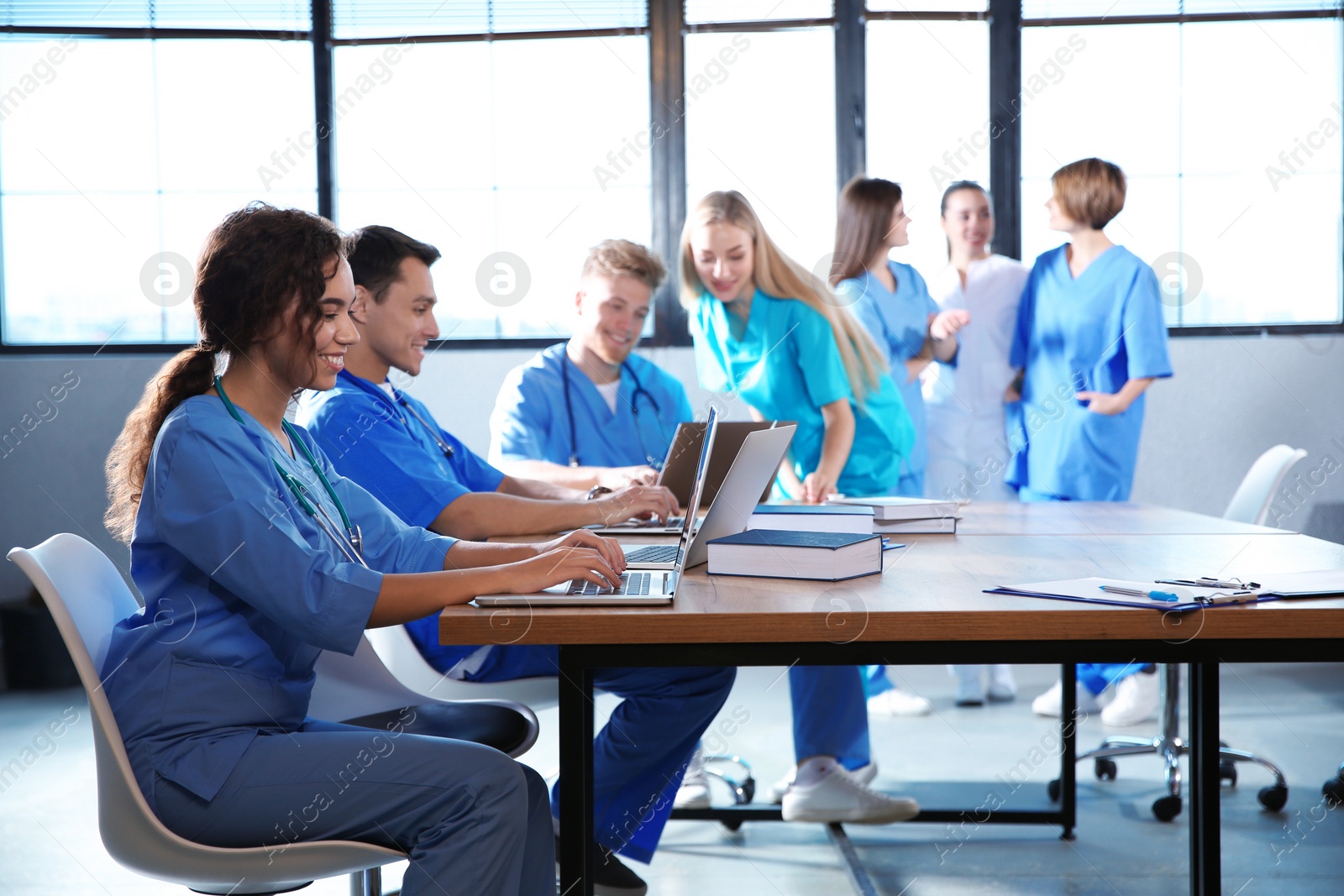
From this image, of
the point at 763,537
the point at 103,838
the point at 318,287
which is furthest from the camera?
the point at 763,537

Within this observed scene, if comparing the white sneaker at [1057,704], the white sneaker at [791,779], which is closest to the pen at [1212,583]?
the white sneaker at [791,779]

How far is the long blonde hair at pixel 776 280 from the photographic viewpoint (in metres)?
2.53

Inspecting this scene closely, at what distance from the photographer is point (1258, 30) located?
3.76 metres

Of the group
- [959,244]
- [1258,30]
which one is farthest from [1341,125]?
[959,244]

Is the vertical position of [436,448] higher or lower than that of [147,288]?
lower

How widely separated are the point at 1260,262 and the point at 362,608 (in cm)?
367

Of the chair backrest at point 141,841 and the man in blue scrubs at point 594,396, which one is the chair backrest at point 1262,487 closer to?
the man in blue scrubs at point 594,396

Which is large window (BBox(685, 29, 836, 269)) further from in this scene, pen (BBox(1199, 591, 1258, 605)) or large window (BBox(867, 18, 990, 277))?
pen (BBox(1199, 591, 1258, 605))

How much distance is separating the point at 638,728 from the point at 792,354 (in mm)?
1130

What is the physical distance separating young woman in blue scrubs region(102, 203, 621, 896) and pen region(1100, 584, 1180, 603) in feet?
1.74

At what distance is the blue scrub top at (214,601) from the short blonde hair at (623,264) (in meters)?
1.36

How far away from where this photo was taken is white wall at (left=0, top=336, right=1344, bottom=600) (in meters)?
3.70

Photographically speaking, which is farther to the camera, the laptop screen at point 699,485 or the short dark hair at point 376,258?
the short dark hair at point 376,258

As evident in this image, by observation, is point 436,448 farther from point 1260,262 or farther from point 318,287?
point 1260,262
